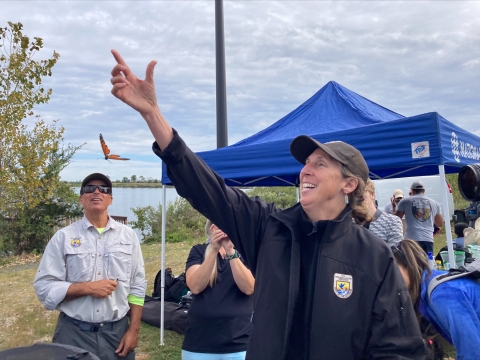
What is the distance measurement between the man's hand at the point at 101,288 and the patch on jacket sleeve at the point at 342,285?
182cm

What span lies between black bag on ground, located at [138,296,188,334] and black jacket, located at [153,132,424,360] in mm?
4159

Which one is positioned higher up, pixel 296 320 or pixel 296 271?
pixel 296 271

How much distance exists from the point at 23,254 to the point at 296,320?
584 inches

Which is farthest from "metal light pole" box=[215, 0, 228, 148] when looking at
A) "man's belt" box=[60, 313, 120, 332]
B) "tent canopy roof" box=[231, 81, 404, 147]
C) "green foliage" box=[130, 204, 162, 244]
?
"green foliage" box=[130, 204, 162, 244]

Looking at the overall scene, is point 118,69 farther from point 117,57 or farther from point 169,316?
point 169,316

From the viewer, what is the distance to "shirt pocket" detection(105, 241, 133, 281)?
9.35 feet

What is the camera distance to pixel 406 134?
11.8ft

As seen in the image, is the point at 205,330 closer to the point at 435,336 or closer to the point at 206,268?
the point at 206,268

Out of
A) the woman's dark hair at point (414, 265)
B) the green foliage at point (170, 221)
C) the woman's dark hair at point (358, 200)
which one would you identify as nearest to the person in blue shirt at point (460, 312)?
the woman's dark hair at point (414, 265)

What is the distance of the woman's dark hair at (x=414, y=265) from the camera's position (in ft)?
6.50

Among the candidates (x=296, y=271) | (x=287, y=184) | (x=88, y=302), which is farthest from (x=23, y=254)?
(x=296, y=271)

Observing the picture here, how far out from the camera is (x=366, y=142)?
3904 millimetres

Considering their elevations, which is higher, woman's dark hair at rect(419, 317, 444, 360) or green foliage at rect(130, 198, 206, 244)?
green foliage at rect(130, 198, 206, 244)

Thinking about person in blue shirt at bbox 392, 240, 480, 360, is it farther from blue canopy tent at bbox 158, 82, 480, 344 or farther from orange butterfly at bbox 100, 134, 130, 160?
orange butterfly at bbox 100, 134, 130, 160
